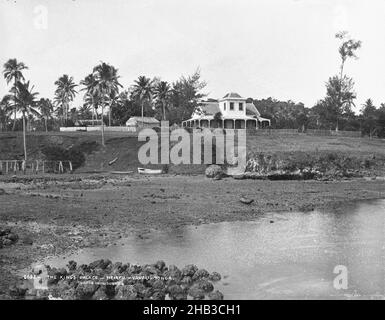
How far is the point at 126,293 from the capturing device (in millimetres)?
12625

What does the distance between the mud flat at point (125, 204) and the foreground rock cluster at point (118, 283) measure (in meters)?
0.97

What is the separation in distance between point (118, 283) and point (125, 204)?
1604cm

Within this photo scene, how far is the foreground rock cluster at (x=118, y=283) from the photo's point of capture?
499 inches

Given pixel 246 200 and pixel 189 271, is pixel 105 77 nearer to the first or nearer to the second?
pixel 246 200

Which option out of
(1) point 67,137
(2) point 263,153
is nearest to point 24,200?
(2) point 263,153

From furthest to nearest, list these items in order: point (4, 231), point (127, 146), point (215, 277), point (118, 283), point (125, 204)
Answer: point (127, 146), point (125, 204), point (4, 231), point (215, 277), point (118, 283)

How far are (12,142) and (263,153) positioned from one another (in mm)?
36734

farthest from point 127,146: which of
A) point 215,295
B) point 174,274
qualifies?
point 215,295

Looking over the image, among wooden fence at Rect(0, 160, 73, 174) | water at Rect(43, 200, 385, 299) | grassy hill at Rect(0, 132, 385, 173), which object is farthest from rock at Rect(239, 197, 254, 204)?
wooden fence at Rect(0, 160, 73, 174)

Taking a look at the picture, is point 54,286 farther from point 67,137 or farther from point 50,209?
point 67,137

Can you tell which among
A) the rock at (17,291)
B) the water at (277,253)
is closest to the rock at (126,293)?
the rock at (17,291)

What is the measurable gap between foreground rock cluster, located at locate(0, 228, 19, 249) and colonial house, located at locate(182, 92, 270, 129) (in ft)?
179

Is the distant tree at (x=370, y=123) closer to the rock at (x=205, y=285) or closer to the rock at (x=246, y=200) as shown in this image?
the rock at (x=246, y=200)

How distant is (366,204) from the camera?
32062 mm
